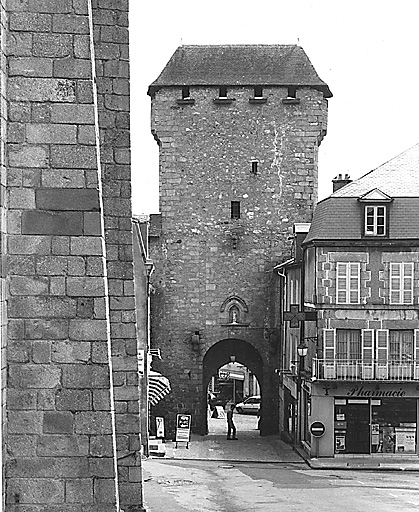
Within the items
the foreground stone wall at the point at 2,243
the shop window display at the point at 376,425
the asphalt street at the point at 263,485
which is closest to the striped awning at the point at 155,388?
the asphalt street at the point at 263,485

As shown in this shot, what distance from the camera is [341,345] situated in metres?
29.7

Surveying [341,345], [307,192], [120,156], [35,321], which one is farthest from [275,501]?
[307,192]

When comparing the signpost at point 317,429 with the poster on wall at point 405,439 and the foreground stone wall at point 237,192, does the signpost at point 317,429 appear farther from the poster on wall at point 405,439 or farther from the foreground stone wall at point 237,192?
the foreground stone wall at point 237,192

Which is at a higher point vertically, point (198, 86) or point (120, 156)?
point (198, 86)

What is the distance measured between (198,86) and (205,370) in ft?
30.5

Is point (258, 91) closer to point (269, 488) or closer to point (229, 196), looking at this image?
point (229, 196)

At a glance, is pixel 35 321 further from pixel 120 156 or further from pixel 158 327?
pixel 158 327

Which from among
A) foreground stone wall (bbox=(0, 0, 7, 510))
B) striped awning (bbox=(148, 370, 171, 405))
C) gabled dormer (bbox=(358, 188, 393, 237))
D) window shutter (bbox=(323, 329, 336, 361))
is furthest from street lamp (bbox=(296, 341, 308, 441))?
foreground stone wall (bbox=(0, 0, 7, 510))

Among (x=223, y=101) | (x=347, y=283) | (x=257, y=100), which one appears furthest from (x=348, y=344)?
(x=223, y=101)

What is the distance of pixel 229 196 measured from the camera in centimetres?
3675

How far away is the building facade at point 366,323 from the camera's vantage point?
29.6m

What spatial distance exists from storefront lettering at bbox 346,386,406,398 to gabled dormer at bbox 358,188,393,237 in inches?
159

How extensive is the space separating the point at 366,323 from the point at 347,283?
1.16 meters

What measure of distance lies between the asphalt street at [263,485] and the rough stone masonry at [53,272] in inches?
460
